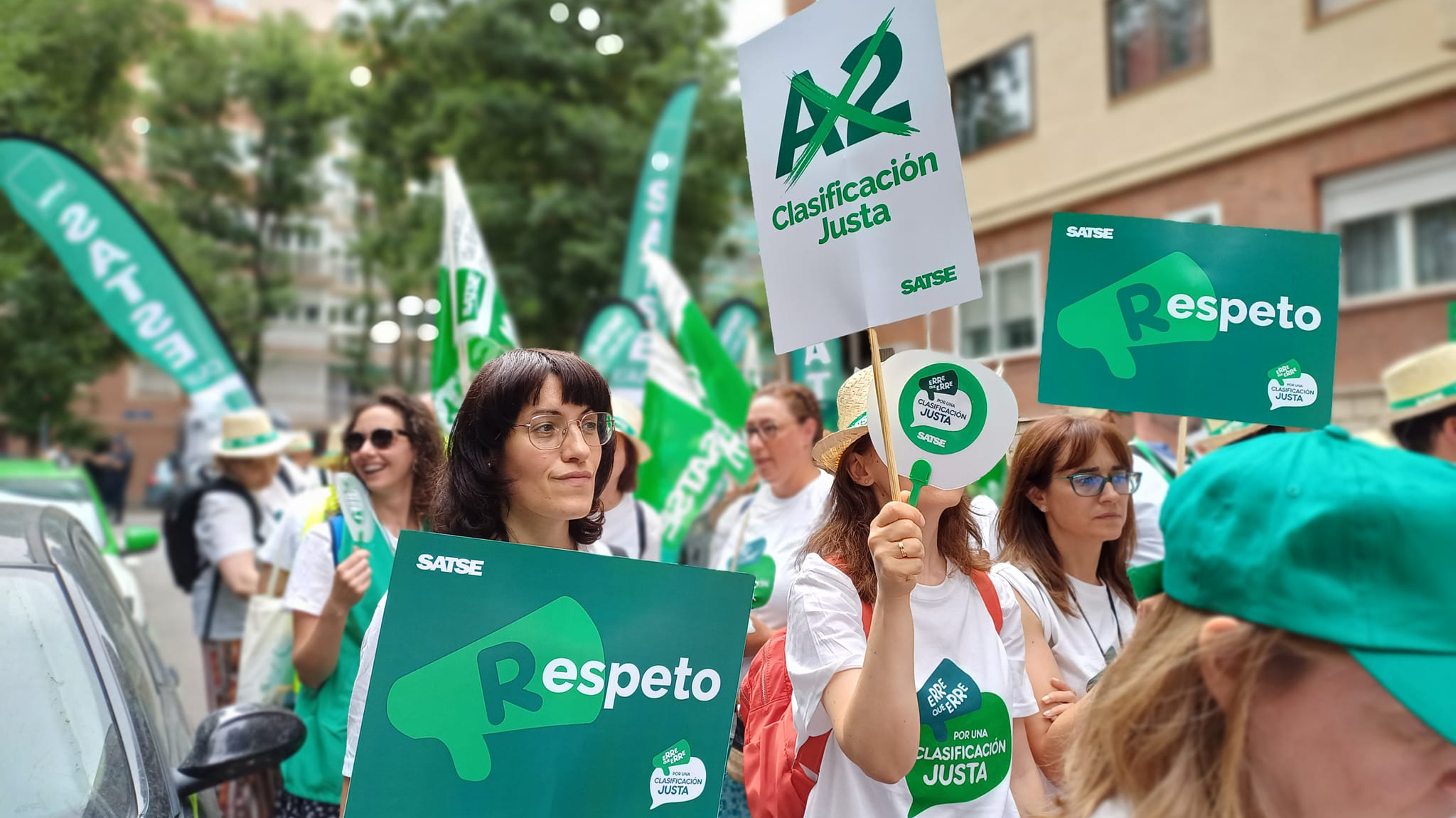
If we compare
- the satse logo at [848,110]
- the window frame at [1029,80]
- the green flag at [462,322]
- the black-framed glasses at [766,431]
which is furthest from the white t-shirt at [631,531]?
the window frame at [1029,80]

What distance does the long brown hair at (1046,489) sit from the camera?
346cm

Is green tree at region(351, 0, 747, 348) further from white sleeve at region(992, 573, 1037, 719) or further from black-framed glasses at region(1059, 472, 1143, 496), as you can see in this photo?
white sleeve at region(992, 573, 1037, 719)

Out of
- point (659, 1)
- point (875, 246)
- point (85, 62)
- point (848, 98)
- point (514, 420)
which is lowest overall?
point (514, 420)

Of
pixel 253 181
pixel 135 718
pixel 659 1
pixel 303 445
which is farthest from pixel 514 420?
pixel 253 181

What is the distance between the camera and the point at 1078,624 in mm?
3279

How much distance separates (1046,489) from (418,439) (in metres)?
2.11

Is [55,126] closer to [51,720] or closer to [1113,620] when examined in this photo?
[51,720]

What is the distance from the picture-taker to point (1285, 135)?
13.1 m

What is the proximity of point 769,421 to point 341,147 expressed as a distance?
56450 mm

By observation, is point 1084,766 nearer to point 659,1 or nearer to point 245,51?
point 659,1

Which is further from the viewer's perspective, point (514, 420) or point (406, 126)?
point (406, 126)

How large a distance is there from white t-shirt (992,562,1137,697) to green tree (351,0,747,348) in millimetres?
16564

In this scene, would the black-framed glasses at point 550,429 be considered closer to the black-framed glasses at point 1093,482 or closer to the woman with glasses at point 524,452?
the woman with glasses at point 524,452

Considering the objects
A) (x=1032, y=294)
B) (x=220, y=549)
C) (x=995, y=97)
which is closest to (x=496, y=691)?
(x=220, y=549)
